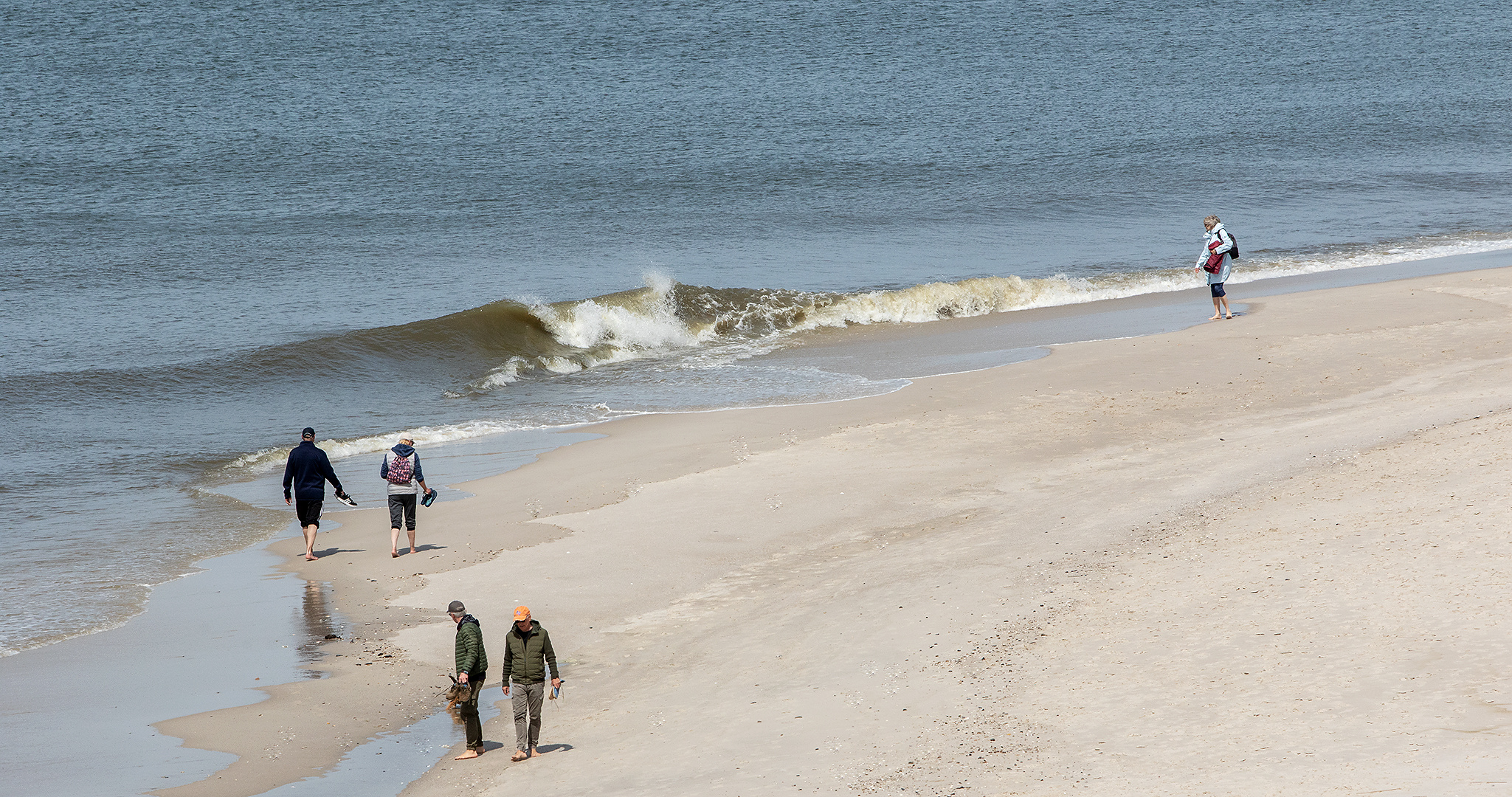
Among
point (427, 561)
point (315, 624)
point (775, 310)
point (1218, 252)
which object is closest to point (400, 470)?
point (427, 561)

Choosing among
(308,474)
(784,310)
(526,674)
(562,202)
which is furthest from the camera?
(562,202)

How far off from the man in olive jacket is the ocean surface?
4.62 meters

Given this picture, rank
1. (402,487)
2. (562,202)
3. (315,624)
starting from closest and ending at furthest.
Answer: (315,624)
(402,487)
(562,202)

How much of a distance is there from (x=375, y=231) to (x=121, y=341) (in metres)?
9.05

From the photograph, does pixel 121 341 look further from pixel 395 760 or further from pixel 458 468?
pixel 395 760

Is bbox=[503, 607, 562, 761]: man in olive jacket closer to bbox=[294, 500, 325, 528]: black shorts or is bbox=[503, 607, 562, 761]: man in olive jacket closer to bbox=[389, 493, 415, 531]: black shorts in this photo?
bbox=[389, 493, 415, 531]: black shorts

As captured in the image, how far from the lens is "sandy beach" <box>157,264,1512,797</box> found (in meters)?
7.39

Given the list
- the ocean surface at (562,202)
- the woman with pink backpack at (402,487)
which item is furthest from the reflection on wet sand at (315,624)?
the ocean surface at (562,202)

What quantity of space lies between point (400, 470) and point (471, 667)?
4.31 metres

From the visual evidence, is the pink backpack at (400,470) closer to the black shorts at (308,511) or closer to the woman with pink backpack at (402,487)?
the woman with pink backpack at (402,487)

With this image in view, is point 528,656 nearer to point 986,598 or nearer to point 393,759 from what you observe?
point 393,759

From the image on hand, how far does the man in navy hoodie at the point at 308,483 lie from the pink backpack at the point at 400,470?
755 millimetres

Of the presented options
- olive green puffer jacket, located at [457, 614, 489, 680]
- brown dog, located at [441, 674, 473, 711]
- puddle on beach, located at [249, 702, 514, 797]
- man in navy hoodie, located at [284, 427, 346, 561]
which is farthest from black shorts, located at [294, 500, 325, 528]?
olive green puffer jacket, located at [457, 614, 489, 680]

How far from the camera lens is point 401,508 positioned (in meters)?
12.7
